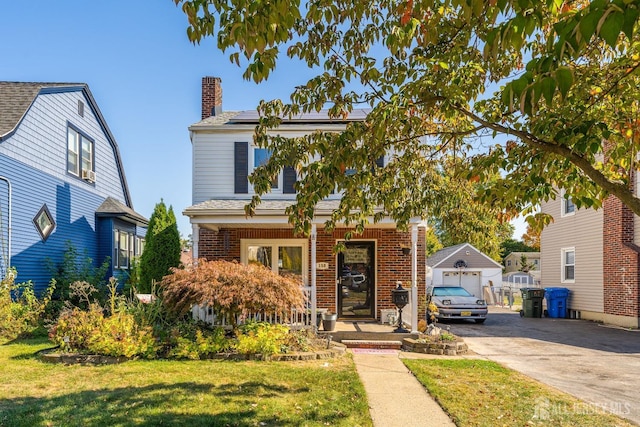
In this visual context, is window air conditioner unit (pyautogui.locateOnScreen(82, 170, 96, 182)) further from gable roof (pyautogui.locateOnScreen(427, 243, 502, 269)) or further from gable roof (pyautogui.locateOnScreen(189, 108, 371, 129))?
gable roof (pyautogui.locateOnScreen(427, 243, 502, 269))

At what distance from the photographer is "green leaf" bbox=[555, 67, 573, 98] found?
220 cm

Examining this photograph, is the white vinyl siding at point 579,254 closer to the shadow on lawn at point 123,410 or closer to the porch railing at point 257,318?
the porch railing at point 257,318

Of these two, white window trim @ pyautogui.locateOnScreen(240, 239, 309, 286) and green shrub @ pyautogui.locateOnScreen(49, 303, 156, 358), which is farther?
white window trim @ pyautogui.locateOnScreen(240, 239, 309, 286)

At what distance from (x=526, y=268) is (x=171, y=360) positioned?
173 feet

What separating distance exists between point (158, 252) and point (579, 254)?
16373 millimetres

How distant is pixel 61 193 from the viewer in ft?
50.5

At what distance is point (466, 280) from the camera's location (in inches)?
1214

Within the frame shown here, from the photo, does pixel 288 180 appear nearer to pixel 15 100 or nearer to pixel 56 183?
pixel 56 183

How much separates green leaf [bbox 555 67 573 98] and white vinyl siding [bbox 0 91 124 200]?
46.0ft

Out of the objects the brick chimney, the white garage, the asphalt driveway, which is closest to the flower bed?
the asphalt driveway

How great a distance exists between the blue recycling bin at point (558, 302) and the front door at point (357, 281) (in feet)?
33.8

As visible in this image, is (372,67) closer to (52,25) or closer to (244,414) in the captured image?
(244,414)

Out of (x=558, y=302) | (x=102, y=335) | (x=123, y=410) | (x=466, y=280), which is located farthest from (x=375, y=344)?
(x=466, y=280)

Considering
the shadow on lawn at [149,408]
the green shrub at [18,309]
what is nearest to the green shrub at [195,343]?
the shadow on lawn at [149,408]
